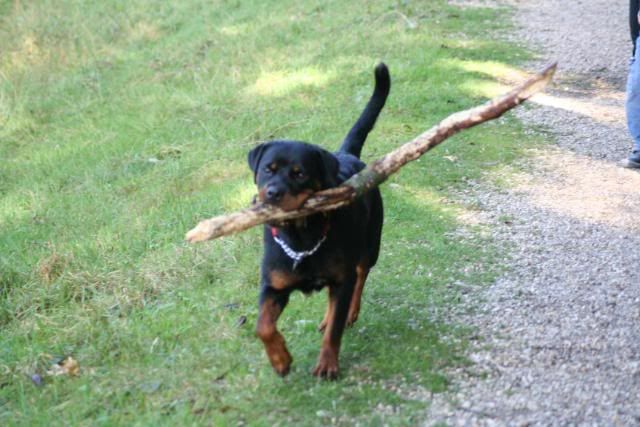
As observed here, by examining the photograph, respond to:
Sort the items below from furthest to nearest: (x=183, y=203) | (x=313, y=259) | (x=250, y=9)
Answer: (x=250, y=9) < (x=183, y=203) < (x=313, y=259)

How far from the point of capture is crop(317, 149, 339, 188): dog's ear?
429 cm

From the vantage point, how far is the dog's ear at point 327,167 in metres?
4.29

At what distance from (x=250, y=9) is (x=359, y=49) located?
3.90 metres

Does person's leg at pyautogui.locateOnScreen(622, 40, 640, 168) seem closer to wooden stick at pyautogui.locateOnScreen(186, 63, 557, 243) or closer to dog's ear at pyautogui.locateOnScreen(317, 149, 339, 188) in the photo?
wooden stick at pyautogui.locateOnScreen(186, 63, 557, 243)

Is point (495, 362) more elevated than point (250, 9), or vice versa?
point (495, 362)

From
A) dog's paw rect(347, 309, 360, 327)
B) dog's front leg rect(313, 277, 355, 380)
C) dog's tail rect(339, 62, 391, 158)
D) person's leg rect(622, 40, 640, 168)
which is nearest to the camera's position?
dog's front leg rect(313, 277, 355, 380)

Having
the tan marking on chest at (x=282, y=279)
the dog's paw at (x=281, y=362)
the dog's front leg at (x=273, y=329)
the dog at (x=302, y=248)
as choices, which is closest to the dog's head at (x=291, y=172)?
the dog at (x=302, y=248)

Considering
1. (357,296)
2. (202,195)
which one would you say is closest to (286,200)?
(357,296)

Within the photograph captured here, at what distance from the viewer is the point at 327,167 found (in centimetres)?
432

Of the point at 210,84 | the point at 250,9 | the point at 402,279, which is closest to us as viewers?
the point at 402,279

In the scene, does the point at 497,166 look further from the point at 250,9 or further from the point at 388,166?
the point at 250,9

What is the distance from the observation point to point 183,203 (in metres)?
7.75

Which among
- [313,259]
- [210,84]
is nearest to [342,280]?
[313,259]

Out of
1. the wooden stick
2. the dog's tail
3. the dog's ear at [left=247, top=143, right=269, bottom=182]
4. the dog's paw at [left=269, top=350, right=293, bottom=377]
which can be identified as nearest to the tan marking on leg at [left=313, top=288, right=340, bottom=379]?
the dog's paw at [left=269, top=350, right=293, bottom=377]
